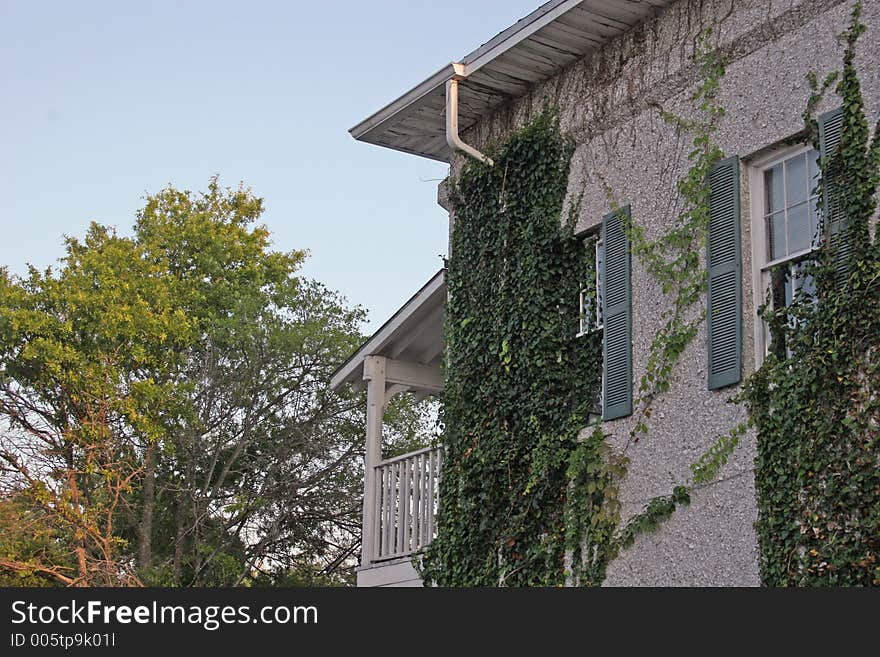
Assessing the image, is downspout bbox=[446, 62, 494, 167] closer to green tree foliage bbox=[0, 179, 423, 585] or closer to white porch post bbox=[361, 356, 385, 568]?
white porch post bbox=[361, 356, 385, 568]

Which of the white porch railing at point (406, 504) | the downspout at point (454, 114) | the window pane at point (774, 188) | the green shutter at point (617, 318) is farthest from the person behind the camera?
the white porch railing at point (406, 504)

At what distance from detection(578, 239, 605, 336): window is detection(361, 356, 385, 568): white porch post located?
3565mm

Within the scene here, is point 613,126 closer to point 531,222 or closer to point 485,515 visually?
point 531,222

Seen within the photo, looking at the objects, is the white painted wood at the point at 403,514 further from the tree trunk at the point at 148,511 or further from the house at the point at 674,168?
the tree trunk at the point at 148,511

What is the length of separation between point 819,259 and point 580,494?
2743 mm

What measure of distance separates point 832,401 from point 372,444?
6517 millimetres

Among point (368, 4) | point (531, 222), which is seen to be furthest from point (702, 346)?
point (368, 4)

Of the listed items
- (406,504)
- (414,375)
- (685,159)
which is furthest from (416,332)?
(685,159)

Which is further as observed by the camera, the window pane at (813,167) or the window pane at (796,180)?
the window pane at (796,180)

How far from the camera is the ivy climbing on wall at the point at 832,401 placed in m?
7.36

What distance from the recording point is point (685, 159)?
30.5 ft

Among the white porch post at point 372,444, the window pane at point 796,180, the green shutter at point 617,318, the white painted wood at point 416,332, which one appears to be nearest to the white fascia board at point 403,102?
the white painted wood at point 416,332

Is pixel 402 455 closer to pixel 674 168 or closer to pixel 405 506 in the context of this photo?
pixel 405 506

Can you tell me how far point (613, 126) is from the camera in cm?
1014
